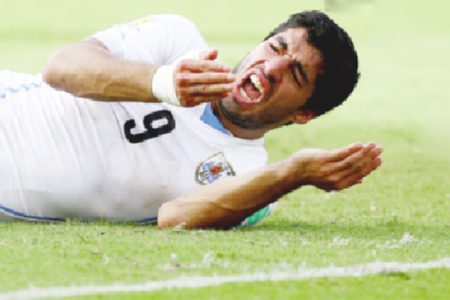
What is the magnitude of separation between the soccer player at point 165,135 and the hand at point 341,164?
0.46 m

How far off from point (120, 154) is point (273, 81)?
995 millimetres

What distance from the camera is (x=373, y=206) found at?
9766 millimetres

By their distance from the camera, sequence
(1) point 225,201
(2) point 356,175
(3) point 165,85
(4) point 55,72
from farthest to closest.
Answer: (1) point 225,201 → (4) point 55,72 → (2) point 356,175 → (3) point 165,85

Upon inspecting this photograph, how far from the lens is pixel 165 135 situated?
8039mm

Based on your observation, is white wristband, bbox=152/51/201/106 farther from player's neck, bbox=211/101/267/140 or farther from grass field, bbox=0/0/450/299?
player's neck, bbox=211/101/267/140

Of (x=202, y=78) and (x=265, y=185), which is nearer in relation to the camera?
(x=202, y=78)

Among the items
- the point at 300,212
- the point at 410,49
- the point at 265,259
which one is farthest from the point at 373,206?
the point at 410,49

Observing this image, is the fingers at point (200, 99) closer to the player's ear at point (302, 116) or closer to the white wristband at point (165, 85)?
the white wristband at point (165, 85)

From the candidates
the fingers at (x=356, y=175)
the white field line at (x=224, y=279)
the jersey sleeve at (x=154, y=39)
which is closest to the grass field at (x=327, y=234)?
the white field line at (x=224, y=279)

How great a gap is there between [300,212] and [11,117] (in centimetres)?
219

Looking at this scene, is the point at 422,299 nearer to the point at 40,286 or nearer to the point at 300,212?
the point at 40,286

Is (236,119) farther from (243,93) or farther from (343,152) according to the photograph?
(343,152)

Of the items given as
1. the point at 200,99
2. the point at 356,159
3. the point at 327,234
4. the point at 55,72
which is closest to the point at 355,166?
the point at 356,159

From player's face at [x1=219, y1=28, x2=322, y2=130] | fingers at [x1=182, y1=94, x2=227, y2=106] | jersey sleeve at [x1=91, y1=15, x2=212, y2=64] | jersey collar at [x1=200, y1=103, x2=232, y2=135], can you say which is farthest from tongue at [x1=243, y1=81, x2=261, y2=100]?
fingers at [x1=182, y1=94, x2=227, y2=106]
